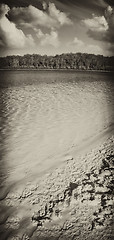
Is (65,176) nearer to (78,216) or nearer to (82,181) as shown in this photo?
(82,181)

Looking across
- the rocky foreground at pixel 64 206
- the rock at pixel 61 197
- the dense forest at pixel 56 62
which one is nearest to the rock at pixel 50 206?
the rocky foreground at pixel 64 206

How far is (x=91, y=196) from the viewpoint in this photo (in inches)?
109

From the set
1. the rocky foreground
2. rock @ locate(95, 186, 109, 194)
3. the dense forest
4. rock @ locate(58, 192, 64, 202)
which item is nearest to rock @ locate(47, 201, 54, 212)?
the rocky foreground

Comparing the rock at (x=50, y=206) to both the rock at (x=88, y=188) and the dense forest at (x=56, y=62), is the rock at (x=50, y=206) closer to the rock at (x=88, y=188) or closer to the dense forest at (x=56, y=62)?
the rock at (x=88, y=188)

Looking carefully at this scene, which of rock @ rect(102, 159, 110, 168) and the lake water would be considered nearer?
rock @ rect(102, 159, 110, 168)

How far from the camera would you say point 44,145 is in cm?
466

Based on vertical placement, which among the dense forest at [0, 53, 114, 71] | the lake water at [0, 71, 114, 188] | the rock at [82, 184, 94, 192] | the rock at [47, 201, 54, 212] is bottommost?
the rock at [47, 201, 54, 212]

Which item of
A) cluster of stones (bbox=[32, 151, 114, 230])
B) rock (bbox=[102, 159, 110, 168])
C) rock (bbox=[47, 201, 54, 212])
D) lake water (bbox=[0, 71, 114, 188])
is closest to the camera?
cluster of stones (bbox=[32, 151, 114, 230])

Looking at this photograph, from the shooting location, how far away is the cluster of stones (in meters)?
2.43

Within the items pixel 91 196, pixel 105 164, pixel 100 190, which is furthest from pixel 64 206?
pixel 105 164

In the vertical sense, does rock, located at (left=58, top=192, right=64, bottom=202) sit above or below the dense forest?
below

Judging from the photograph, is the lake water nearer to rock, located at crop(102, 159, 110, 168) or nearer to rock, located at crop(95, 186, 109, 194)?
rock, located at crop(102, 159, 110, 168)

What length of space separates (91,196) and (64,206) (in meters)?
0.50

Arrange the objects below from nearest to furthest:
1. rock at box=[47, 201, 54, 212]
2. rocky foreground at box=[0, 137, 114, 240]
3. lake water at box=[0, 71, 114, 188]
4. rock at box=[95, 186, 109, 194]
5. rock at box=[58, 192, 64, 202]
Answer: rocky foreground at box=[0, 137, 114, 240], rock at box=[47, 201, 54, 212], rock at box=[58, 192, 64, 202], rock at box=[95, 186, 109, 194], lake water at box=[0, 71, 114, 188]
